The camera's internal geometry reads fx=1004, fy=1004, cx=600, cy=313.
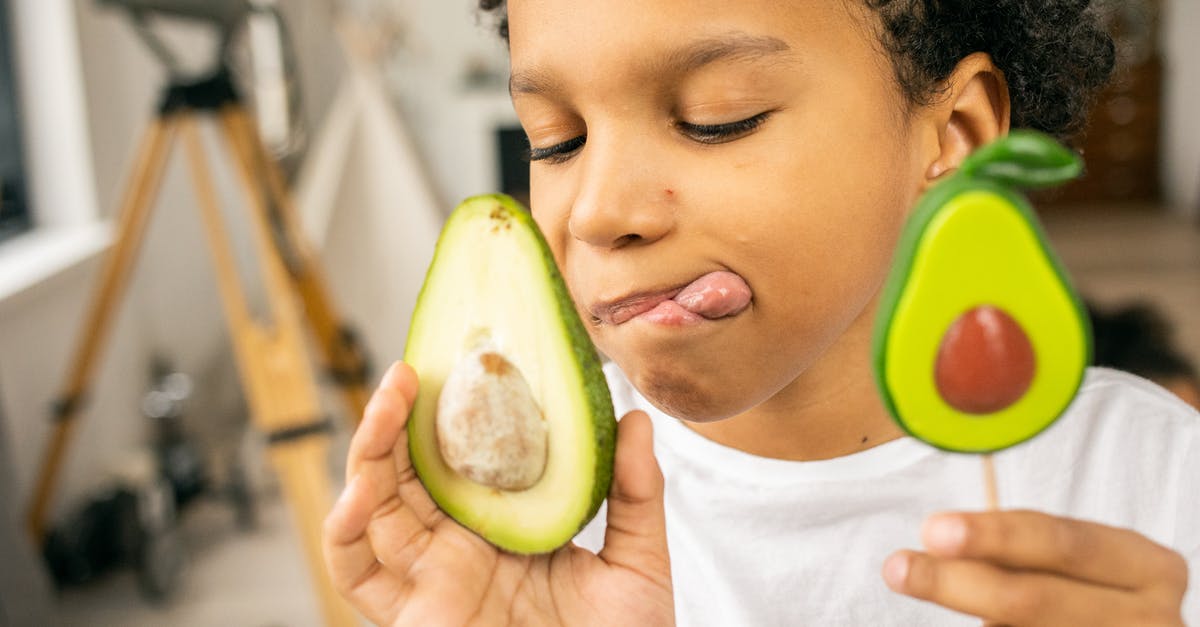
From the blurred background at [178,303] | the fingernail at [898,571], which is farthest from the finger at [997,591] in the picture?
A: the blurred background at [178,303]

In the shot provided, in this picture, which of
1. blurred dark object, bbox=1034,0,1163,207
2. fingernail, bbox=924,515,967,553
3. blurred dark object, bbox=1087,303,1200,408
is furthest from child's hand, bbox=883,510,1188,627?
blurred dark object, bbox=1034,0,1163,207

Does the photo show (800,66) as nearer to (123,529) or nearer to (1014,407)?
(1014,407)

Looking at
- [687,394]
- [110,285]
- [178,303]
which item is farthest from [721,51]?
[178,303]

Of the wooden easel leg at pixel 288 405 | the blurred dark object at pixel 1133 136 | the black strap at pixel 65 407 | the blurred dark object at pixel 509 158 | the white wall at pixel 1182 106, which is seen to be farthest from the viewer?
the blurred dark object at pixel 1133 136

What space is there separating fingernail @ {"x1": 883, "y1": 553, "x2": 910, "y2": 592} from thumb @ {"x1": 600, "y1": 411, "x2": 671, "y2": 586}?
146 millimetres

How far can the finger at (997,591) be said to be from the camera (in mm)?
286

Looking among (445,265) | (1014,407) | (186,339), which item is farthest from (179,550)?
(1014,407)

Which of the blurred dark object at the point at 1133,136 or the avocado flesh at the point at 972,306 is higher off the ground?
the avocado flesh at the point at 972,306

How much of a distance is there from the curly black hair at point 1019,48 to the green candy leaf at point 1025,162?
0.20 m

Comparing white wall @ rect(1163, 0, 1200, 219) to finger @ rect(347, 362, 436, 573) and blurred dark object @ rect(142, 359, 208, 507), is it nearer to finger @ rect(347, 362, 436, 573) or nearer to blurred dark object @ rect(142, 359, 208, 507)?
blurred dark object @ rect(142, 359, 208, 507)

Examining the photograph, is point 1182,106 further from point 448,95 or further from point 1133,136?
point 448,95

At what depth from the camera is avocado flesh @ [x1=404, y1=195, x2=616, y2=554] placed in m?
0.39

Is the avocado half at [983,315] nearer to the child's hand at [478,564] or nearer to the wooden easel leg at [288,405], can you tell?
the child's hand at [478,564]

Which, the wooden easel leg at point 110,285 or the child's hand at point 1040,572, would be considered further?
the wooden easel leg at point 110,285
